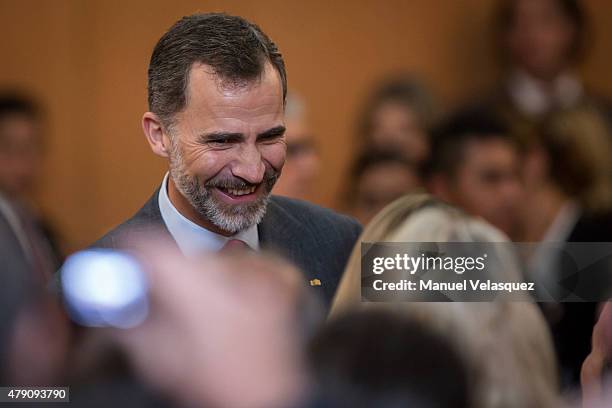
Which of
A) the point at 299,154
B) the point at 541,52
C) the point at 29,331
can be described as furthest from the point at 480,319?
the point at 541,52

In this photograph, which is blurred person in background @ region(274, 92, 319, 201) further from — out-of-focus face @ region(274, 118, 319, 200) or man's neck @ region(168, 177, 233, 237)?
man's neck @ region(168, 177, 233, 237)

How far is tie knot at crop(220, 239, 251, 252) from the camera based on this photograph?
122 cm

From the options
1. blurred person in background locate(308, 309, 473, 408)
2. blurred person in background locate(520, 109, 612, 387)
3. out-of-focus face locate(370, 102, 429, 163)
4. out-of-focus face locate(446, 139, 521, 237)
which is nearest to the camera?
blurred person in background locate(308, 309, 473, 408)

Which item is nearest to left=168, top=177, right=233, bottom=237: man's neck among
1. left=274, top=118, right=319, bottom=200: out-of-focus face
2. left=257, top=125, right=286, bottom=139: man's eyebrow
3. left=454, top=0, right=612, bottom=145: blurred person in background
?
left=257, top=125, right=286, bottom=139: man's eyebrow

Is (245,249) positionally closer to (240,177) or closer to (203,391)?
(240,177)

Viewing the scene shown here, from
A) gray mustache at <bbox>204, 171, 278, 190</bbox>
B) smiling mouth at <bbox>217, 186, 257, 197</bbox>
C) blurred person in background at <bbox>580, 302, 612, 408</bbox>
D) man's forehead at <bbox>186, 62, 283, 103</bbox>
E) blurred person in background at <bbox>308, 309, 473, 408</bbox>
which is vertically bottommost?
blurred person in background at <bbox>580, 302, 612, 408</bbox>

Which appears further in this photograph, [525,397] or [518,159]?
[518,159]

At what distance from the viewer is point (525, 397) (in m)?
0.92

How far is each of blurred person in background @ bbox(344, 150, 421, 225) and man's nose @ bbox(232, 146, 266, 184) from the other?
82cm

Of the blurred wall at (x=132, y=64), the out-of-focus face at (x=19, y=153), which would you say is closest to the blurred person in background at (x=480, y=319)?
the blurred wall at (x=132, y=64)

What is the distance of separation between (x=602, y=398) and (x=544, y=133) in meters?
1.18

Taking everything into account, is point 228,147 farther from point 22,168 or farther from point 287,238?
point 22,168

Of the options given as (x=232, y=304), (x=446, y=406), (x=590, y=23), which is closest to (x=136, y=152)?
(x=232, y=304)

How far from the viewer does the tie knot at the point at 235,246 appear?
1.22 metres
